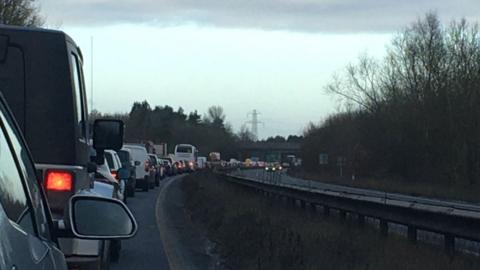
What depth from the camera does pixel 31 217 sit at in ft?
12.5

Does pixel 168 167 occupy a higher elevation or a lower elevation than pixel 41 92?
lower

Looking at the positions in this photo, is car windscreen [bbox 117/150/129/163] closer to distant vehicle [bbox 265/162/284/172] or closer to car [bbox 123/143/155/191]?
car [bbox 123/143/155/191]

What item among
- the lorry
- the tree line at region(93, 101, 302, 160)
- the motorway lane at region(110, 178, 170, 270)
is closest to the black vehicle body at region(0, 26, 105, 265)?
the lorry

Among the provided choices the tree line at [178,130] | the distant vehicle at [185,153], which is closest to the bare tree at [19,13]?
the distant vehicle at [185,153]

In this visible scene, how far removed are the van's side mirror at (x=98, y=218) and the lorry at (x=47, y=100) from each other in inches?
93.9

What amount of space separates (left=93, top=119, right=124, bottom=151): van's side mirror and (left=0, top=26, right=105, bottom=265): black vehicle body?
139 cm

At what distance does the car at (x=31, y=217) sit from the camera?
311 centimetres

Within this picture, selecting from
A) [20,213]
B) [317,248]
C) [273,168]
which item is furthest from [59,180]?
[273,168]

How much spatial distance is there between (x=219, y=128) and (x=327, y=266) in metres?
184

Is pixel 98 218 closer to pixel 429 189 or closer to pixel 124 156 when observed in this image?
pixel 124 156

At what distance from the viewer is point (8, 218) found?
310cm

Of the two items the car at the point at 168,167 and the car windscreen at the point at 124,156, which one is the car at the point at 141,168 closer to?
the car windscreen at the point at 124,156

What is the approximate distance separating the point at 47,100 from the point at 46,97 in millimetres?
32

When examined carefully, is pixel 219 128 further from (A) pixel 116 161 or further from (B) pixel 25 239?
(B) pixel 25 239
